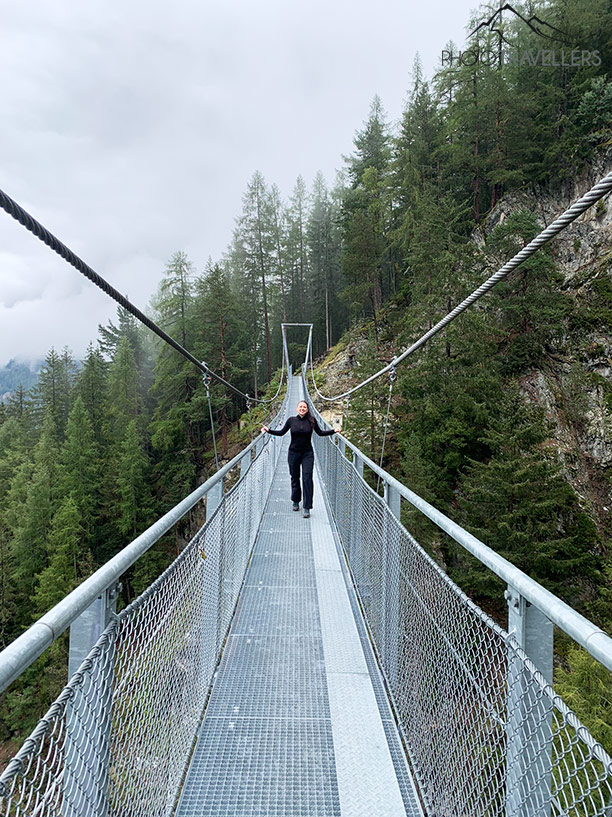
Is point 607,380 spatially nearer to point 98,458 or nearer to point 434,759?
point 434,759

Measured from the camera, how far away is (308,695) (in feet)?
6.71

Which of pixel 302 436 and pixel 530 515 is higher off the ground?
pixel 302 436

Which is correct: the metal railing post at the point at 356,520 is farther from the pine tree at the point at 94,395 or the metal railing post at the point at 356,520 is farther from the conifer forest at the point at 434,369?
the pine tree at the point at 94,395

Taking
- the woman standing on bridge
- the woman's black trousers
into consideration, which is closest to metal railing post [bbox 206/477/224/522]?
the woman standing on bridge

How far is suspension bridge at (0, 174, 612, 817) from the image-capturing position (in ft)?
2.62

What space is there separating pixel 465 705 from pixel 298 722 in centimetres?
91

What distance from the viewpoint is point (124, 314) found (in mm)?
32500

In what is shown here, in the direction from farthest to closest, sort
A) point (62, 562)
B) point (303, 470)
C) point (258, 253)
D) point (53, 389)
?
point (53, 389) < point (258, 253) < point (62, 562) < point (303, 470)

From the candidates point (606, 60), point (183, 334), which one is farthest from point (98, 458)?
point (606, 60)

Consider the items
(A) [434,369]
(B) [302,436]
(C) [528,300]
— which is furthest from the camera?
(C) [528,300]

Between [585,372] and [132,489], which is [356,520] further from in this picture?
[132,489]

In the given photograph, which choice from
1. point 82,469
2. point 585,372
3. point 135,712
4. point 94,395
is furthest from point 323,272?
point 135,712

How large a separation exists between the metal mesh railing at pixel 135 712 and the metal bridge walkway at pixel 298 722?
13 cm

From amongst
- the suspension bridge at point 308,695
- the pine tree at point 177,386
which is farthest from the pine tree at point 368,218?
the suspension bridge at point 308,695
